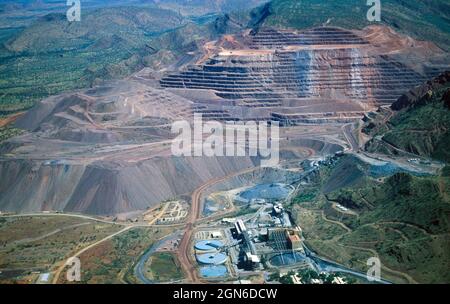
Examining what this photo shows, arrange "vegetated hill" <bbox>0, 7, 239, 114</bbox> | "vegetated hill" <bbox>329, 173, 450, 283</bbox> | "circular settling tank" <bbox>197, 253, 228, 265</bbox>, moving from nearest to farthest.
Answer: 1. "vegetated hill" <bbox>329, 173, 450, 283</bbox>
2. "circular settling tank" <bbox>197, 253, 228, 265</bbox>
3. "vegetated hill" <bbox>0, 7, 239, 114</bbox>

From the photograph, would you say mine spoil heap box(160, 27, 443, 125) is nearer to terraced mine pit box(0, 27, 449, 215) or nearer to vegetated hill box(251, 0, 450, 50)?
terraced mine pit box(0, 27, 449, 215)

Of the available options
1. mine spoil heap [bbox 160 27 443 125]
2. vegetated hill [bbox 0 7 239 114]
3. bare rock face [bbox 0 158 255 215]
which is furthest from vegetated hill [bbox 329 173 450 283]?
vegetated hill [bbox 0 7 239 114]

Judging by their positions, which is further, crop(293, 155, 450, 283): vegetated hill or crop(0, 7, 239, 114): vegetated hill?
crop(0, 7, 239, 114): vegetated hill

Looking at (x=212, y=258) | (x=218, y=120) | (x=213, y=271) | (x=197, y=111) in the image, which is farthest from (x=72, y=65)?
(x=213, y=271)

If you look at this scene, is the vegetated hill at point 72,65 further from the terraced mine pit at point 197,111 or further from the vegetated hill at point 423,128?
A: the vegetated hill at point 423,128

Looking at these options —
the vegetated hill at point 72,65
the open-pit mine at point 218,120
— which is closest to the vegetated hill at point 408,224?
the open-pit mine at point 218,120

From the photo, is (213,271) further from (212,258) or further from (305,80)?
(305,80)
